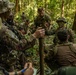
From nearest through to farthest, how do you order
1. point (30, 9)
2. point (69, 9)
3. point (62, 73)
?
point (62, 73) < point (30, 9) < point (69, 9)

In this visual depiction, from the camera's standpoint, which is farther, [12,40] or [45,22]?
→ [45,22]

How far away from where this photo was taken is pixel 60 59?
568 cm

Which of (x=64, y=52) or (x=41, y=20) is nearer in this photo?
(x=64, y=52)

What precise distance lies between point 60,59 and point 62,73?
3.09 metres

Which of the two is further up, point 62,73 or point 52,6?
point 62,73

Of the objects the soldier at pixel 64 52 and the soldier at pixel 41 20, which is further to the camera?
the soldier at pixel 41 20

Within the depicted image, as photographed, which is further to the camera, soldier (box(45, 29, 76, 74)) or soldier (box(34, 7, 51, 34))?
soldier (box(34, 7, 51, 34))

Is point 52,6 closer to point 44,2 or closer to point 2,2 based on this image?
point 44,2

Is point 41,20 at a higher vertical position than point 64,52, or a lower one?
lower

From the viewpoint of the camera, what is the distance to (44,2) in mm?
27047

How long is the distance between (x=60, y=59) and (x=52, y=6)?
20272 millimetres

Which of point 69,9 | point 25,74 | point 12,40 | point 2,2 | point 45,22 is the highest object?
point 2,2

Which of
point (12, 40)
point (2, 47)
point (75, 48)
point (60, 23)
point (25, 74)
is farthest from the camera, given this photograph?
point (60, 23)

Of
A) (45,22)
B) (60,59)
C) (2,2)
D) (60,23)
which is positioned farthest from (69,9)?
(2,2)
